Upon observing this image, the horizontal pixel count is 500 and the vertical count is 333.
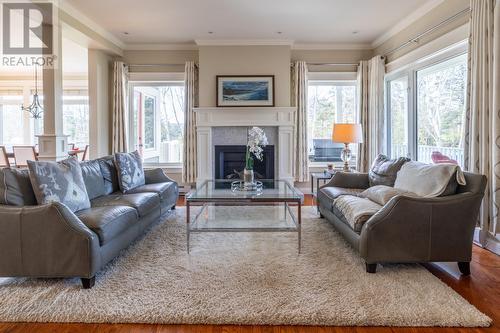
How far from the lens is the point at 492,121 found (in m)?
3.11

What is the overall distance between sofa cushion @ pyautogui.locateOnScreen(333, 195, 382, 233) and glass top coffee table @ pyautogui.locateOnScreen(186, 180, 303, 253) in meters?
0.40

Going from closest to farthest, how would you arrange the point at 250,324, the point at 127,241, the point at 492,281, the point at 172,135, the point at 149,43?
the point at 250,324, the point at 492,281, the point at 127,241, the point at 149,43, the point at 172,135

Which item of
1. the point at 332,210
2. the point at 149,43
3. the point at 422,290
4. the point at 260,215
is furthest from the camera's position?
the point at 149,43

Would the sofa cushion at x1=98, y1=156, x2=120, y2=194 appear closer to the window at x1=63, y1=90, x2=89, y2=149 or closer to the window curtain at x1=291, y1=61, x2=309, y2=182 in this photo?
the window curtain at x1=291, y1=61, x2=309, y2=182

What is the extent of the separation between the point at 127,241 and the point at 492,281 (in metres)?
2.89

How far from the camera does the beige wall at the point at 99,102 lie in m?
5.92

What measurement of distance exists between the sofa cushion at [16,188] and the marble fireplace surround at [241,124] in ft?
11.4

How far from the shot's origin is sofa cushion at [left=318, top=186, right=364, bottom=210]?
3754mm

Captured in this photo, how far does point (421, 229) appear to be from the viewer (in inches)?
102

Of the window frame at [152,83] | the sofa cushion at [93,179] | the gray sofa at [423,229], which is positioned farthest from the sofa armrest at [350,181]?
the window frame at [152,83]

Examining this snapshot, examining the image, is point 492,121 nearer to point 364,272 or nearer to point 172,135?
point 364,272

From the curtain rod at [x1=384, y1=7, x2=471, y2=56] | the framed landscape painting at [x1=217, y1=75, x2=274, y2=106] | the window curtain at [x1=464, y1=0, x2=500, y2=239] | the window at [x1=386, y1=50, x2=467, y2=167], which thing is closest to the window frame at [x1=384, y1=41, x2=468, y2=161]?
the window at [x1=386, y1=50, x2=467, y2=167]

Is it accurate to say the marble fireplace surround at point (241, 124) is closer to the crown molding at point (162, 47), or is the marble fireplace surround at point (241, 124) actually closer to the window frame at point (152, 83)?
the window frame at point (152, 83)

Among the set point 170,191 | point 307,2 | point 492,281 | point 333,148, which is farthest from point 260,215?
point 333,148
